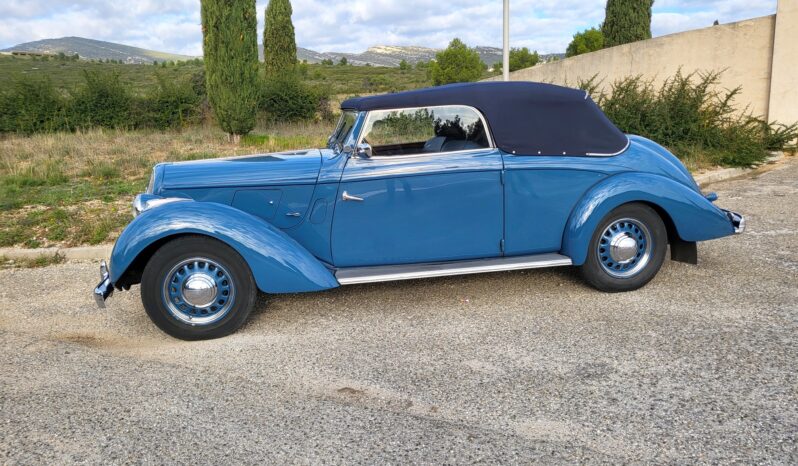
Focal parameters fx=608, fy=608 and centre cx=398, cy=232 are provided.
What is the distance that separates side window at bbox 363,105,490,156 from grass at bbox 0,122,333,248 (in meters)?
3.91

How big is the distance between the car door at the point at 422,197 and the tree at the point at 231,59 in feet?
39.1

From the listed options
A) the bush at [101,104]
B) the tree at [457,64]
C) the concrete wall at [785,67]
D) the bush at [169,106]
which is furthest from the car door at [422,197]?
the tree at [457,64]

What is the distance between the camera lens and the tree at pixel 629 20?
23.0 m

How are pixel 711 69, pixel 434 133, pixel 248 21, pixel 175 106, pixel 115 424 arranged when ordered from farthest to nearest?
pixel 175 106 → pixel 248 21 → pixel 711 69 → pixel 434 133 → pixel 115 424

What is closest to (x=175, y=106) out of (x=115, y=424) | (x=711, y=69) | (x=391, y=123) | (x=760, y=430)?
(x=711, y=69)

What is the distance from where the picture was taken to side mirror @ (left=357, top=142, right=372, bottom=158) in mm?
4562

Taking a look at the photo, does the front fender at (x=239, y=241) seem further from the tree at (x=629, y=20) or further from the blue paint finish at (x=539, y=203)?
the tree at (x=629, y=20)

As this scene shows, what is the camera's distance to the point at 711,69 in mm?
13844

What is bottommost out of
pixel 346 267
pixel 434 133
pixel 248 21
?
pixel 346 267

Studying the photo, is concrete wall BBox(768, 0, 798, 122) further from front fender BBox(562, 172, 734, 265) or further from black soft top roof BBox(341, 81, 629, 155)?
black soft top roof BBox(341, 81, 629, 155)

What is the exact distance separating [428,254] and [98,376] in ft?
7.90

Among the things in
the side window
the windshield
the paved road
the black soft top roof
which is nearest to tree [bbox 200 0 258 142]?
the paved road

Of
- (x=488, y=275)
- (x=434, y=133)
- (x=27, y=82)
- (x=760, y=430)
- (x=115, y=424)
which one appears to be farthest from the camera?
(x=27, y=82)

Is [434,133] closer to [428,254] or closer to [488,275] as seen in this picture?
[428,254]
